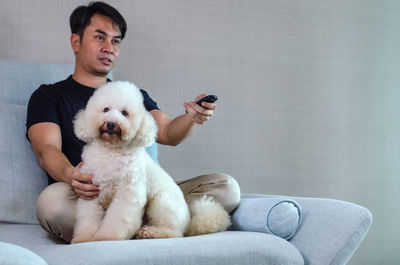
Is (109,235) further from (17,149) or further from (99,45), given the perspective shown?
(99,45)

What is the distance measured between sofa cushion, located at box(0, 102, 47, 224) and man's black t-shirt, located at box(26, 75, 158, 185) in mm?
60

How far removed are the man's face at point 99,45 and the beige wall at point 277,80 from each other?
478 millimetres

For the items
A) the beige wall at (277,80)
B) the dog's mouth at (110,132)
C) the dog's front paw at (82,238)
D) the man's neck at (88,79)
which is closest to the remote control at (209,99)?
the dog's mouth at (110,132)

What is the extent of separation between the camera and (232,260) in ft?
4.09

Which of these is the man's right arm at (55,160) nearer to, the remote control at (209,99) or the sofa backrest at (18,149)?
the sofa backrest at (18,149)

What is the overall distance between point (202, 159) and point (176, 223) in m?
1.13

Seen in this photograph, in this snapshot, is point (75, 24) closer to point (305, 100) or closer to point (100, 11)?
point (100, 11)

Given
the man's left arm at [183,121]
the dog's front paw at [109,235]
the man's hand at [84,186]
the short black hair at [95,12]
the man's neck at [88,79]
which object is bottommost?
the dog's front paw at [109,235]

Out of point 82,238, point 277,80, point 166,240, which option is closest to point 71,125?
point 82,238

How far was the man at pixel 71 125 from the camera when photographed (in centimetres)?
141

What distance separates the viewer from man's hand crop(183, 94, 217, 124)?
1461 mm

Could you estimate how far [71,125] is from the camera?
1774 millimetres

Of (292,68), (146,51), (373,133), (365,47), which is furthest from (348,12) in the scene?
(146,51)

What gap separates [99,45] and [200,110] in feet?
2.04
